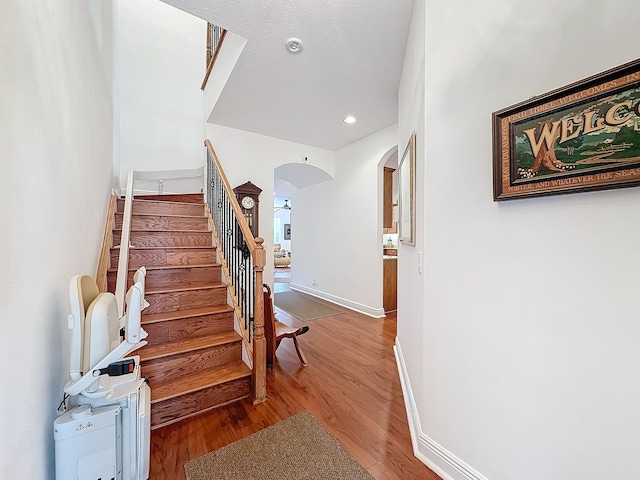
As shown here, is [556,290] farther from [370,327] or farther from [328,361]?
[370,327]

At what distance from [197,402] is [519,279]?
81.1 inches

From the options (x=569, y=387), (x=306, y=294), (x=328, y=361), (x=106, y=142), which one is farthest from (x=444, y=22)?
(x=306, y=294)

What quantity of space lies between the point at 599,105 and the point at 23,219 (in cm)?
192

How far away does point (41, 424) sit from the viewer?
1.00 m

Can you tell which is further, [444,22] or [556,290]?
[444,22]

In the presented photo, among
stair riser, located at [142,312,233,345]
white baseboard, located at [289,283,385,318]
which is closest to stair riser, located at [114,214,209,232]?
stair riser, located at [142,312,233,345]

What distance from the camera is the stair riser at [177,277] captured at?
7.86 feet

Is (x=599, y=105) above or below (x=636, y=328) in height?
above

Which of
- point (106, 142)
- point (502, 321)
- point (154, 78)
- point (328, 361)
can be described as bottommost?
point (328, 361)

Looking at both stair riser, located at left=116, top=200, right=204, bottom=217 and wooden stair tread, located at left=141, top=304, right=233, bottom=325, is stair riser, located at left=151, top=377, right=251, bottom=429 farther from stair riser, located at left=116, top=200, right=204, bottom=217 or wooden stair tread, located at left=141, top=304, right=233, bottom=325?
stair riser, located at left=116, top=200, right=204, bottom=217

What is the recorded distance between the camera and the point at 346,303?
14.7 ft

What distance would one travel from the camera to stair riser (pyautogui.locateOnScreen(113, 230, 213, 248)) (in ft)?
9.05

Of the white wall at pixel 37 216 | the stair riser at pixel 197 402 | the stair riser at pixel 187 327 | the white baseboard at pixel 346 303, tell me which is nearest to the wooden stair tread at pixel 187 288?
the stair riser at pixel 187 327

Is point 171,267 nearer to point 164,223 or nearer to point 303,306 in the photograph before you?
point 164,223
